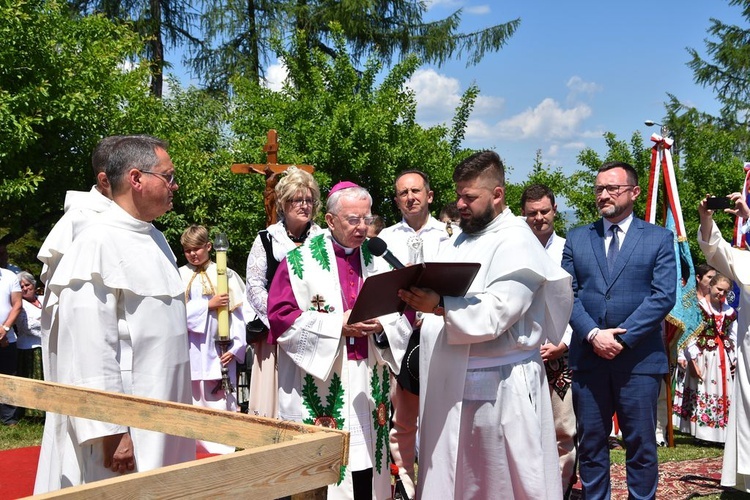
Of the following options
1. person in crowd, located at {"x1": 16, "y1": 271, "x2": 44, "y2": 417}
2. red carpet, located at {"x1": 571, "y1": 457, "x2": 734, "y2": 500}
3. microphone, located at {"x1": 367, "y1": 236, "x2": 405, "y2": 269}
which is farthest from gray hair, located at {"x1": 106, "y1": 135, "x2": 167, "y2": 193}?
person in crowd, located at {"x1": 16, "y1": 271, "x2": 44, "y2": 417}

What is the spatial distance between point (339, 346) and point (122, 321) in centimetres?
149

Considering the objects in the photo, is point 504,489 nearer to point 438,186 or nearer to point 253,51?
point 438,186

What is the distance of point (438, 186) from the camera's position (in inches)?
532

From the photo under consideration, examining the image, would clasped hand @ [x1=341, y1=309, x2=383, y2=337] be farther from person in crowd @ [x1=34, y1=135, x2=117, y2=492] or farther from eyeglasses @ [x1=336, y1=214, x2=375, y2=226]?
person in crowd @ [x1=34, y1=135, x2=117, y2=492]

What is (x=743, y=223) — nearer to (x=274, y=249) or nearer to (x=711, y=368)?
(x=711, y=368)

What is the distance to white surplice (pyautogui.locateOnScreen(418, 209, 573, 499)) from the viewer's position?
13.3ft

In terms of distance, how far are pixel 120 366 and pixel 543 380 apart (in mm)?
2196

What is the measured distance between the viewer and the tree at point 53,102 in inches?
408

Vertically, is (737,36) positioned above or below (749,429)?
above

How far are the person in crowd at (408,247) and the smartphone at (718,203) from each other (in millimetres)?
1967

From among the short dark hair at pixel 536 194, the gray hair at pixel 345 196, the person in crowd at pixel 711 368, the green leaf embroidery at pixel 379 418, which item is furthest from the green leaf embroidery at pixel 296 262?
the person in crowd at pixel 711 368

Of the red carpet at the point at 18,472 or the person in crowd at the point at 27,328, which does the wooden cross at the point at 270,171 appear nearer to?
the red carpet at the point at 18,472

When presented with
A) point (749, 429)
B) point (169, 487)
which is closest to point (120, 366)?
point (169, 487)

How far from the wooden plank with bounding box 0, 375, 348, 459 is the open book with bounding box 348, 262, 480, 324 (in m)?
1.16
